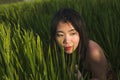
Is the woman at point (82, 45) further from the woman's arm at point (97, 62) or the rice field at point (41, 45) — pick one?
the rice field at point (41, 45)

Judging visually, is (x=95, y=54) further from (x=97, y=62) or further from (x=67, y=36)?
(x=67, y=36)

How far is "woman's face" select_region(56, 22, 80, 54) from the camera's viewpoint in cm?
136

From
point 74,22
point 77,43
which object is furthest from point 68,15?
point 77,43

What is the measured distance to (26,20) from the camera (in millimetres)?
2566

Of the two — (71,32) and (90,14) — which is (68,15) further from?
(90,14)

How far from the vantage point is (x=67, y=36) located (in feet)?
4.55

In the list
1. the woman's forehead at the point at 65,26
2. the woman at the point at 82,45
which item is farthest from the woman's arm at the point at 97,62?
the woman's forehead at the point at 65,26

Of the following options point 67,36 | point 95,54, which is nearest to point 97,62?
point 95,54

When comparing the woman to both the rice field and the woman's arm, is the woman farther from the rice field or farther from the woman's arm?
the rice field

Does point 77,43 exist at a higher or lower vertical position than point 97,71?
higher

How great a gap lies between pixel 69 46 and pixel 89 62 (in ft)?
0.65

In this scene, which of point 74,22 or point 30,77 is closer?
point 30,77

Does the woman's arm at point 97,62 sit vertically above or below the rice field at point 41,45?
below

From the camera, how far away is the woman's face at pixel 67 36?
53.4 inches
